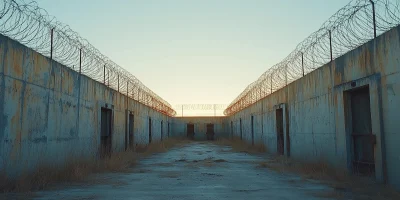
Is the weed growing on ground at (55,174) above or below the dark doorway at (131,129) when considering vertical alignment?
below

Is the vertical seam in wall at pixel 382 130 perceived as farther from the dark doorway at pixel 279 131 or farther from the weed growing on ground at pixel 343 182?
the dark doorway at pixel 279 131

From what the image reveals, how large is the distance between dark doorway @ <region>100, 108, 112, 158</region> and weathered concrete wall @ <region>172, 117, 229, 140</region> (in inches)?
981

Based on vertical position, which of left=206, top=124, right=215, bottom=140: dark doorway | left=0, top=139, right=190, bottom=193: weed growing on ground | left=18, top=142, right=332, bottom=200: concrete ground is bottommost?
left=18, top=142, right=332, bottom=200: concrete ground

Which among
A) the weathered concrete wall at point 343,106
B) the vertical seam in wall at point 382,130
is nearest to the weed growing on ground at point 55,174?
the weathered concrete wall at point 343,106

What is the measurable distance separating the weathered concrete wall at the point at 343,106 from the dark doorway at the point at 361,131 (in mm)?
149

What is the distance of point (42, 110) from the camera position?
7027 mm

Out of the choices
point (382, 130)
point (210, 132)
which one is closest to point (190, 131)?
point (210, 132)

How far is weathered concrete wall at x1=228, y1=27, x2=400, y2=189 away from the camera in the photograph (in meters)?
5.73

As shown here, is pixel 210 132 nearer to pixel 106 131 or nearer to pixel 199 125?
pixel 199 125

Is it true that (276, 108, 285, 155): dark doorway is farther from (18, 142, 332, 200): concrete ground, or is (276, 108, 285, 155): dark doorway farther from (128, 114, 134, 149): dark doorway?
(128, 114, 134, 149): dark doorway

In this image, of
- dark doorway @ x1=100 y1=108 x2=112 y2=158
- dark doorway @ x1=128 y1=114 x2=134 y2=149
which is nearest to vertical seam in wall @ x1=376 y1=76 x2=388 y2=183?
dark doorway @ x1=100 y1=108 x2=112 y2=158

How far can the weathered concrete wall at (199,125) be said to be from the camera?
3738cm

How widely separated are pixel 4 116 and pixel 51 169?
5.94 feet

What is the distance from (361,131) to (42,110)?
6686 millimetres
